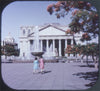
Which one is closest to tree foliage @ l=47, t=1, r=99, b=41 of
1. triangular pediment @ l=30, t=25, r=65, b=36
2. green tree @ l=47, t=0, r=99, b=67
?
green tree @ l=47, t=0, r=99, b=67

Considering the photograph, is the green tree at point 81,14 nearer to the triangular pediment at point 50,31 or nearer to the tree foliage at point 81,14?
the tree foliage at point 81,14

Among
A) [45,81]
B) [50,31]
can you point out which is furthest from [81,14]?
[50,31]

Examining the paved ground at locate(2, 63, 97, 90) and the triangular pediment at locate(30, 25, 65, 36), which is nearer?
the paved ground at locate(2, 63, 97, 90)

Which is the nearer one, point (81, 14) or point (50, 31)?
point (81, 14)

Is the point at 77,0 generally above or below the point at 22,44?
above

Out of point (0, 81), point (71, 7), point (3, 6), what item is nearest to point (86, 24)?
point (71, 7)

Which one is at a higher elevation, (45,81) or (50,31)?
(50,31)

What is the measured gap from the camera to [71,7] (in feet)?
23.4

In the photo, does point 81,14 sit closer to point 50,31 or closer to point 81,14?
point 81,14

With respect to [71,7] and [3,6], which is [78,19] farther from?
[3,6]

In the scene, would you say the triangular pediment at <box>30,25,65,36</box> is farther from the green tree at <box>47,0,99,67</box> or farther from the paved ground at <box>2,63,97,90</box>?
the green tree at <box>47,0,99,67</box>

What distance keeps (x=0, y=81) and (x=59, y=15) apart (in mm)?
3653

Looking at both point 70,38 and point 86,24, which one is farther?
point 70,38

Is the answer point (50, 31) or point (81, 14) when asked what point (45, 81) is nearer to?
point (81, 14)
